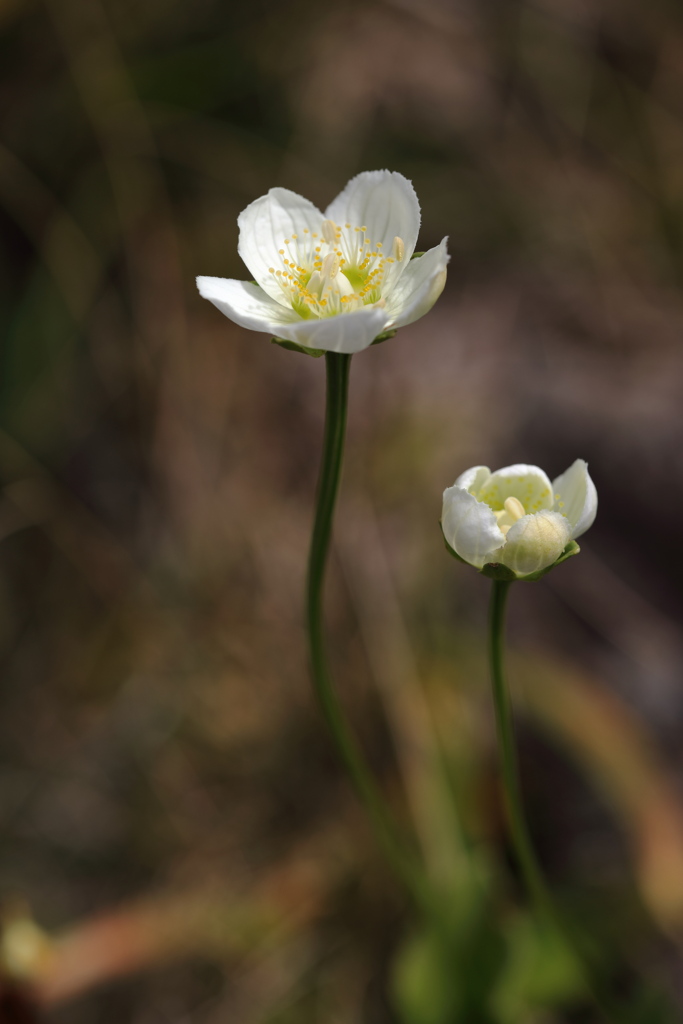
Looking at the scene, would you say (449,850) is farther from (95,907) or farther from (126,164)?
(126,164)

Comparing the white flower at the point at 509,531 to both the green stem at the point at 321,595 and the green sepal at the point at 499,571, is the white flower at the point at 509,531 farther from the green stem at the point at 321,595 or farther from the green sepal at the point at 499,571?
the green stem at the point at 321,595

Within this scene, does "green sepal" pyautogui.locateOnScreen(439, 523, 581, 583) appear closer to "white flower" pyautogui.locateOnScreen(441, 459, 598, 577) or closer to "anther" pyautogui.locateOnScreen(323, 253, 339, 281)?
"white flower" pyautogui.locateOnScreen(441, 459, 598, 577)

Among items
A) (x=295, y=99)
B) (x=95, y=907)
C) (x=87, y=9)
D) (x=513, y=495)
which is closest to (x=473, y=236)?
(x=295, y=99)

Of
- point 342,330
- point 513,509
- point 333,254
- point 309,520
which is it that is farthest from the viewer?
point 309,520

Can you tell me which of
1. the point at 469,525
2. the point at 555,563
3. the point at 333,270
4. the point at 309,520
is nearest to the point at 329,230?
the point at 333,270

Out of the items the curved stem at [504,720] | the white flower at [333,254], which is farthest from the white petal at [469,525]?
the white flower at [333,254]

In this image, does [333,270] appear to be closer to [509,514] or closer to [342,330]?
[342,330]
